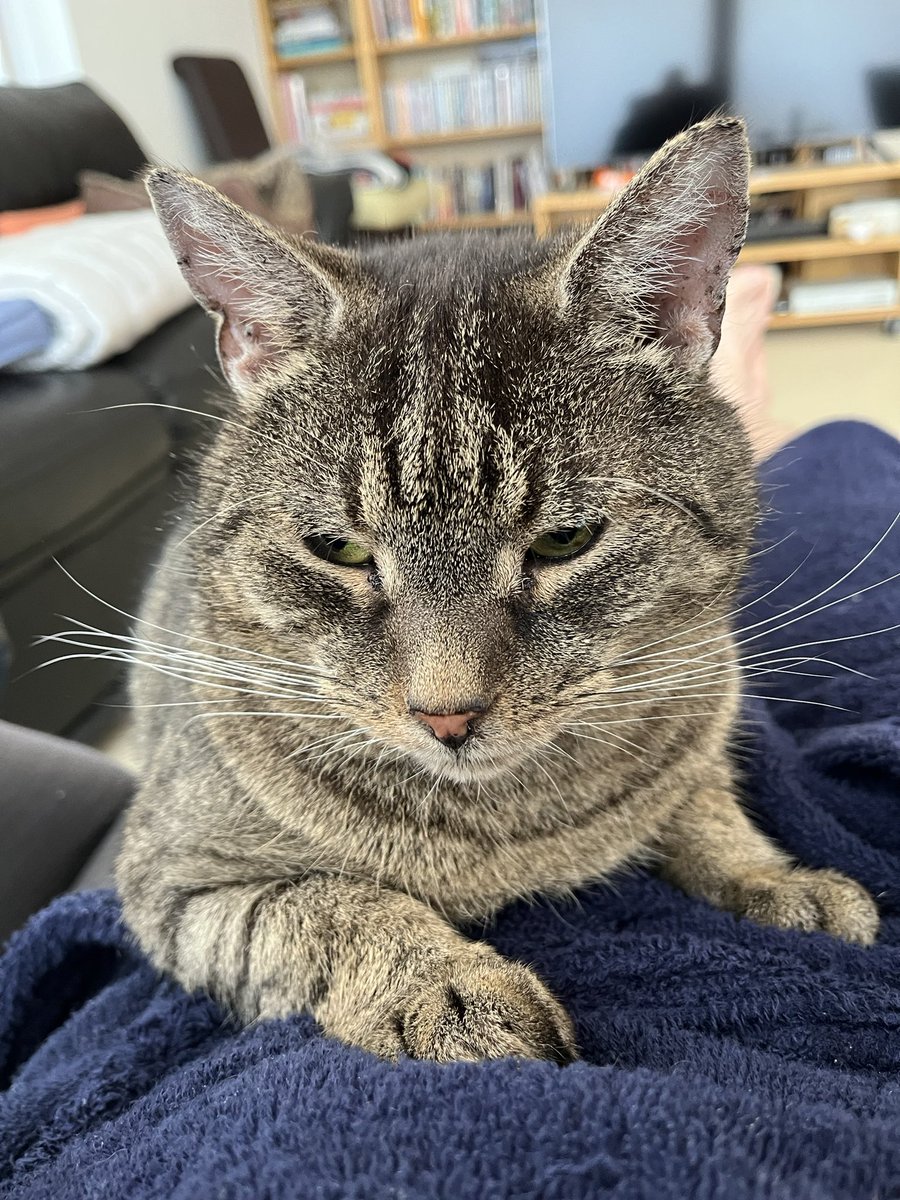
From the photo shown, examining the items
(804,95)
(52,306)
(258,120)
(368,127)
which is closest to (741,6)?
(804,95)

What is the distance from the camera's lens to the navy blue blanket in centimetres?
45

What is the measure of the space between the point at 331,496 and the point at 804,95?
14.8 ft

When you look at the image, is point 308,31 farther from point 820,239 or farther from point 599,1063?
point 599,1063

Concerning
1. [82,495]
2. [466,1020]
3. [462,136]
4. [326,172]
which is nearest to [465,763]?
[466,1020]

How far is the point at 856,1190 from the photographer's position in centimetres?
43

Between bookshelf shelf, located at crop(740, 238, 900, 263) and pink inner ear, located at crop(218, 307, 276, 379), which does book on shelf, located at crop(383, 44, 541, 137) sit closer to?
bookshelf shelf, located at crop(740, 238, 900, 263)

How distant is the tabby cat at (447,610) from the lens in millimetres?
687

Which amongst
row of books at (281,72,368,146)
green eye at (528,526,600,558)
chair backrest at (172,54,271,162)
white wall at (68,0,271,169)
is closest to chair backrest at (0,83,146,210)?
white wall at (68,0,271,169)

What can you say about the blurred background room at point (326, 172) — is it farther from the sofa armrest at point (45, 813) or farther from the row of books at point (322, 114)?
the sofa armrest at point (45, 813)

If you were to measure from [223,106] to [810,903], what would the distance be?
4.41 m

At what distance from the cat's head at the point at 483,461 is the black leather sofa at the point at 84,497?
23 centimetres

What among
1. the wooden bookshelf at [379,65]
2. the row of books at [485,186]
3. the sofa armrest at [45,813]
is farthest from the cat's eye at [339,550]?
the row of books at [485,186]

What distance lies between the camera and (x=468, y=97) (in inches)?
188

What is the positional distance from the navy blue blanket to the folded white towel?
4.13 ft
